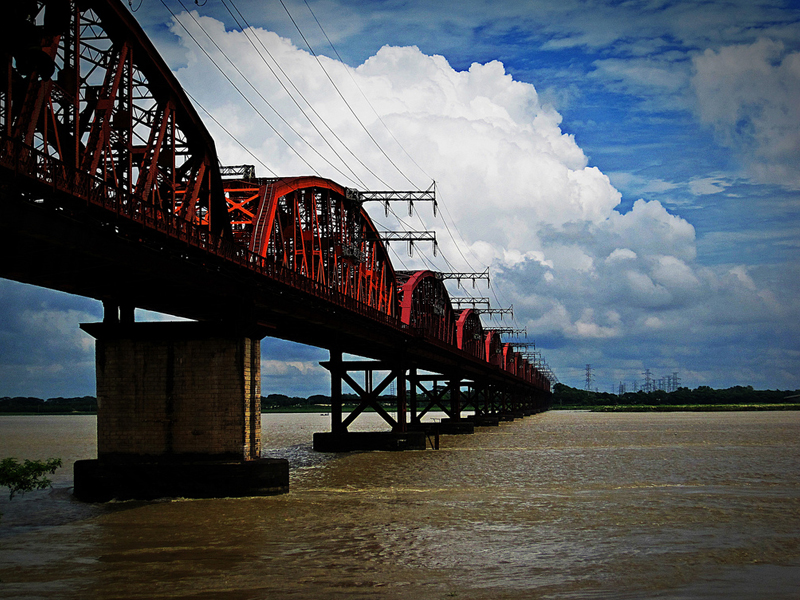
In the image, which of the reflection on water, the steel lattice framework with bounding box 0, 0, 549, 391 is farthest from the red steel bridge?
the reflection on water

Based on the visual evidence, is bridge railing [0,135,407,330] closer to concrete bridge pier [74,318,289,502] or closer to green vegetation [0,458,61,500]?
concrete bridge pier [74,318,289,502]

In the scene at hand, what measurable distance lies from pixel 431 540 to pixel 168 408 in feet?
44.2

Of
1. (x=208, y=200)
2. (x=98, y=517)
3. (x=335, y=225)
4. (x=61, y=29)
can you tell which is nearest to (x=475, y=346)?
(x=335, y=225)

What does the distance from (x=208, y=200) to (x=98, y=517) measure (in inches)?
568

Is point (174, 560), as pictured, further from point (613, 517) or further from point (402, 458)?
point (402, 458)

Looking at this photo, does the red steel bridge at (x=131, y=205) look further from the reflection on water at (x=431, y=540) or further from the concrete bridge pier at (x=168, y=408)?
the reflection on water at (x=431, y=540)

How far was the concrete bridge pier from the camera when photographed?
101 ft

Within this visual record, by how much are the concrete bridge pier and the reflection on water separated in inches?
51.6

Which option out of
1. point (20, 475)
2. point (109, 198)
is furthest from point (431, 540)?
point (20, 475)

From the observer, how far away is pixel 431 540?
2219 centimetres

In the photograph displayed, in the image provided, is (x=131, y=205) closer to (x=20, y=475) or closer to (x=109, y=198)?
(x=109, y=198)

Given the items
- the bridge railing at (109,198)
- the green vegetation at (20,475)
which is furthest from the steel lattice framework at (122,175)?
the green vegetation at (20,475)

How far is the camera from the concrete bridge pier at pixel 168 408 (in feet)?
101

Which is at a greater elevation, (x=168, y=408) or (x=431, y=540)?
(x=168, y=408)
